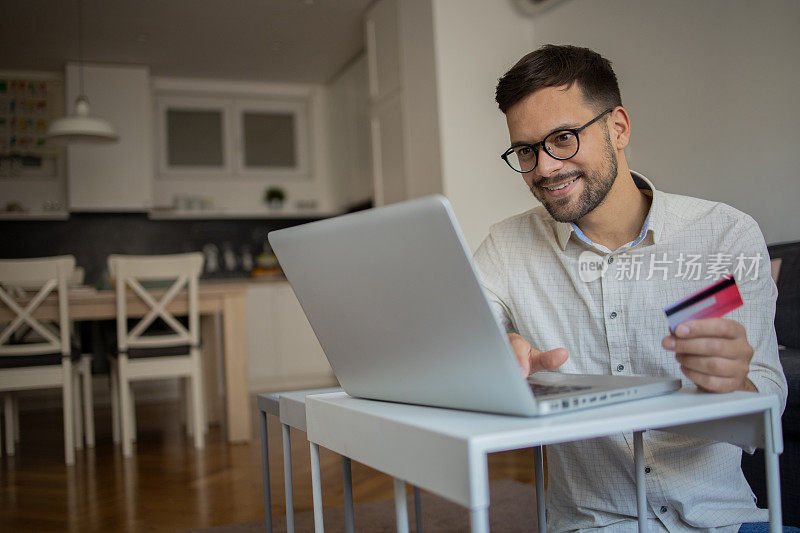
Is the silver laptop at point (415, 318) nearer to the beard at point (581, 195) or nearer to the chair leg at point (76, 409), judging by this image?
the beard at point (581, 195)

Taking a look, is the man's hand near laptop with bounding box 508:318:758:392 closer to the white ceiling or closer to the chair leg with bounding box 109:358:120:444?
the chair leg with bounding box 109:358:120:444

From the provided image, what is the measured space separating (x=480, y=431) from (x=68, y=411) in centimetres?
349

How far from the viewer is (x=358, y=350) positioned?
2.68 feet

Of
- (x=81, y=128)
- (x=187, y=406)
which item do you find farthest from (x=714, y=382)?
(x=81, y=128)

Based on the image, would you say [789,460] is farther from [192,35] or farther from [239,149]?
[239,149]

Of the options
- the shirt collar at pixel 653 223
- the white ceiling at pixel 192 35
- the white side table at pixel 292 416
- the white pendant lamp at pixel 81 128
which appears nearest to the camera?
the white side table at pixel 292 416

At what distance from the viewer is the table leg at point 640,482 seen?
99 cm

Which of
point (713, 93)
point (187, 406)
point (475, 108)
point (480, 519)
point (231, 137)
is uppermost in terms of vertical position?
point (231, 137)

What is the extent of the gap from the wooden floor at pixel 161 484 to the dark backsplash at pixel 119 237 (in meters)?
2.24

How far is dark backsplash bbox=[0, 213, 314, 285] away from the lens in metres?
5.91

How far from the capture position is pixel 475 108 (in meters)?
4.32

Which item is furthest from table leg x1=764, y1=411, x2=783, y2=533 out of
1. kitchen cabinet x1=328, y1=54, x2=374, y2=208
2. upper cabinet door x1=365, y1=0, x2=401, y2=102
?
kitchen cabinet x1=328, y1=54, x2=374, y2=208

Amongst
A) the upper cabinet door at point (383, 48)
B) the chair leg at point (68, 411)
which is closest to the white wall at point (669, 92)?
the upper cabinet door at point (383, 48)

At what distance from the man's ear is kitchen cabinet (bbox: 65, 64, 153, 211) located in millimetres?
5296
